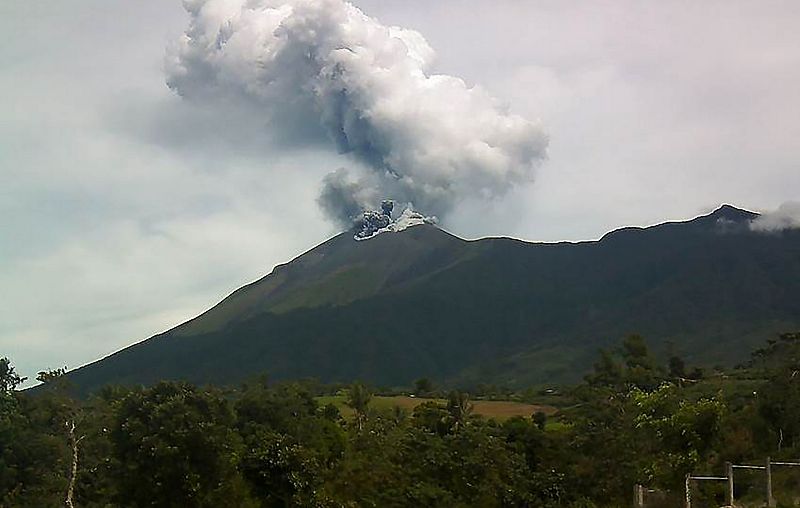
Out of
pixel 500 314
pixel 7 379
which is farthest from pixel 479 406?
pixel 500 314

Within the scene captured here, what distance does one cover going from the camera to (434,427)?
46.0 m

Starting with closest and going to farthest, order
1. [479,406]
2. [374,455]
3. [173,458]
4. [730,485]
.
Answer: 1. [730,485]
2. [173,458]
3. [374,455]
4. [479,406]

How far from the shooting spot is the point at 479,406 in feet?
287

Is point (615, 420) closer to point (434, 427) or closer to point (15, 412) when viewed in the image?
point (434, 427)

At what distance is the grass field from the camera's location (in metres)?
78.2

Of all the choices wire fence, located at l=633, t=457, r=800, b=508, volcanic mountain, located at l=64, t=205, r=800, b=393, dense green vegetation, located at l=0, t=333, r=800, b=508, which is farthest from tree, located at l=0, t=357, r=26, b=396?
volcanic mountain, located at l=64, t=205, r=800, b=393

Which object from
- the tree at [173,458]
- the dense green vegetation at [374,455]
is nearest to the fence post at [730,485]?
the dense green vegetation at [374,455]

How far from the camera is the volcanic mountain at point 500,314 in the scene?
142 m

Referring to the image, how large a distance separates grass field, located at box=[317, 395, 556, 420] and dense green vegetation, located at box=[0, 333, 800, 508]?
120 ft

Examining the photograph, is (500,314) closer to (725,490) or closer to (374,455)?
(374,455)

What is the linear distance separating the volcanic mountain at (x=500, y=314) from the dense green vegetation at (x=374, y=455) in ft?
284

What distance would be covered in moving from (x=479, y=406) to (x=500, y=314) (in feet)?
285

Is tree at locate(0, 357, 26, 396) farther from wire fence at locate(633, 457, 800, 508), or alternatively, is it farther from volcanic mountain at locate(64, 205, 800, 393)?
volcanic mountain at locate(64, 205, 800, 393)

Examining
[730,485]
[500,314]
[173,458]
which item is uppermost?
[500,314]
